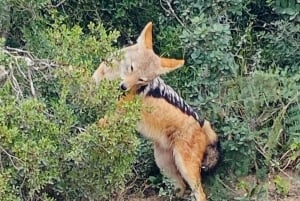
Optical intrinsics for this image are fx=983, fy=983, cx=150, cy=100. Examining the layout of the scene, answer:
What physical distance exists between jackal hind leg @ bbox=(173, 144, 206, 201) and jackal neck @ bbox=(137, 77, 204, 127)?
0.83ft

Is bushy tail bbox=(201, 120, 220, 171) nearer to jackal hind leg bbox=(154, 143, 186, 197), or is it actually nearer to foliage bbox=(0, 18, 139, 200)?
jackal hind leg bbox=(154, 143, 186, 197)

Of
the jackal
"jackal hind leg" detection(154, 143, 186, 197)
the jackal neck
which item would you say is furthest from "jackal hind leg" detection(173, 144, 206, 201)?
the jackal neck

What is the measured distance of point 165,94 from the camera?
7461 mm

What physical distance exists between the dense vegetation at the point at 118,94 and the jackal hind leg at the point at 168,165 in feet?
0.34

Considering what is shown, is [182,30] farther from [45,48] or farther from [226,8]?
[45,48]

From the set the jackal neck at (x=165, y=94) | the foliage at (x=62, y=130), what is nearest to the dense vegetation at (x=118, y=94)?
the foliage at (x=62, y=130)

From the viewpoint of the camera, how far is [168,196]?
7.46 m

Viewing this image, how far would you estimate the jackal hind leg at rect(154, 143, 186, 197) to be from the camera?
24.7 feet

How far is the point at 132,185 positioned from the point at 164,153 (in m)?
0.35

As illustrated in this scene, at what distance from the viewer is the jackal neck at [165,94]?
24.2 ft

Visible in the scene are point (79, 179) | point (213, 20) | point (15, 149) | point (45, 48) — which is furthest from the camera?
point (213, 20)

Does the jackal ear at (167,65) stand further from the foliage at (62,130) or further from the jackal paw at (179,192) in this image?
the jackal paw at (179,192)

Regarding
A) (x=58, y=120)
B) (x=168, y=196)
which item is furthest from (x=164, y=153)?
(x=58, y=120)

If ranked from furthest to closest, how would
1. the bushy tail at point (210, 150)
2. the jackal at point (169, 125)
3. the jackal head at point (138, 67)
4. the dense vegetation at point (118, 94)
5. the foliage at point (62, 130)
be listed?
the bushy tail at point (210, 150) < the jackal at point (169, 125) < the jackal head at point (138, 67) < the dense vegetation at point (118, 94) < the foliage at point (62, 130)
